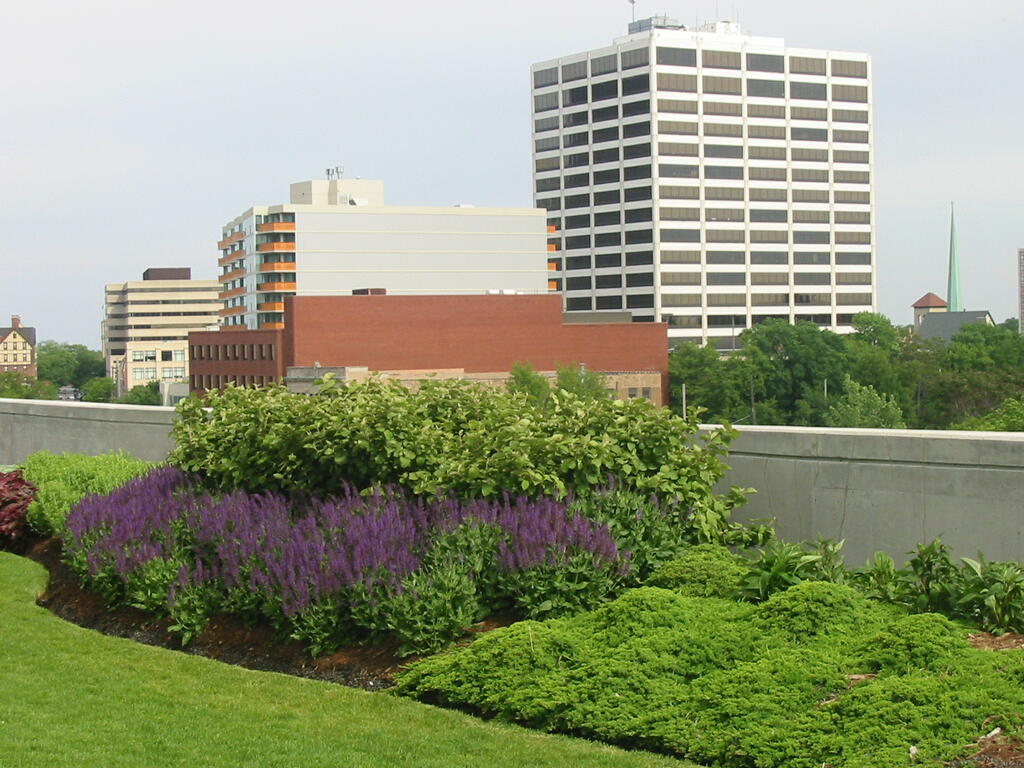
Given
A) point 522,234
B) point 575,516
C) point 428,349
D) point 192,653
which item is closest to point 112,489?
point 192,653

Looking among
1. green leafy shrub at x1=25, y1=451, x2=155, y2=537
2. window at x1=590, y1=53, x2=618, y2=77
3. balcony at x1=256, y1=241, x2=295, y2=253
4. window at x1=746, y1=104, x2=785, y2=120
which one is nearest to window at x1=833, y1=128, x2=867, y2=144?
window at x1=746, y1=104, x2=785, y2=120

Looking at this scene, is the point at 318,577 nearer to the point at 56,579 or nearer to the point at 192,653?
the point at 192,653

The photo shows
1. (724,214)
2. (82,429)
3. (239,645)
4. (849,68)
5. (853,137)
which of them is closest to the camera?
(239,645)

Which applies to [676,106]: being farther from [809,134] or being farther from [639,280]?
[639,280]

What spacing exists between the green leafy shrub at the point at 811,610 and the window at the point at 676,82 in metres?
155

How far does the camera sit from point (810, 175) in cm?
16988

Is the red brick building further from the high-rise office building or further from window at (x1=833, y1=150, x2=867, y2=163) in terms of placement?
window at (x1=833, y1=150, x2=867, y2=163)

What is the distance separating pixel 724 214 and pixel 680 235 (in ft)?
24.8

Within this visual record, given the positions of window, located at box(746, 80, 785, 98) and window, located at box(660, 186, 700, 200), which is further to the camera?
window, located at box(746, 80, 785, 98)

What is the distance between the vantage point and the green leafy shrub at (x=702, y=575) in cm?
865

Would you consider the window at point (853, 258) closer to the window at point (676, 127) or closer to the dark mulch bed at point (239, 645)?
the window at point (676, 127)

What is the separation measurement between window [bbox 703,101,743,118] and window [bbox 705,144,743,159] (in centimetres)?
390

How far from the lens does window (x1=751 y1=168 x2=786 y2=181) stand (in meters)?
166

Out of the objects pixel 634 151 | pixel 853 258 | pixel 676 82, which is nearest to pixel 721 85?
pixel 676 82
